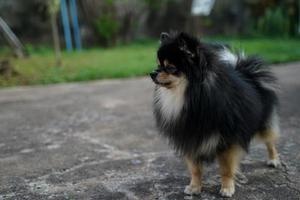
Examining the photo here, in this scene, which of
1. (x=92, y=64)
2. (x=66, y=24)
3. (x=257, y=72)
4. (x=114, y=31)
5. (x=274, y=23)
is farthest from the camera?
(x=274, y=23)

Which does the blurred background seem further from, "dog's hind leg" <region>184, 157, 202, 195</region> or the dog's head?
the dog's head

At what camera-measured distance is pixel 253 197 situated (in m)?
2.74

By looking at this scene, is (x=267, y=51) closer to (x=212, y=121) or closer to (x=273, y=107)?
(x=273, y=107)

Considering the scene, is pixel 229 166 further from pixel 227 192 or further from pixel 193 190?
pixel 193 190

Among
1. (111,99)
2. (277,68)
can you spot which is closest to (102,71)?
(111,99)

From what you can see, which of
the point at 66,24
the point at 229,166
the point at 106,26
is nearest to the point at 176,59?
the point at 229,166

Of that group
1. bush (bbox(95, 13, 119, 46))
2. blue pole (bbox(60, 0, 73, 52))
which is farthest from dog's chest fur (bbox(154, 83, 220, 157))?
bush (bbox(95, 13, 119, 46))

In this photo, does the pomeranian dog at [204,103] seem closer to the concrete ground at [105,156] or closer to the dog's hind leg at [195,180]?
the dog's hind leg at [195,180]

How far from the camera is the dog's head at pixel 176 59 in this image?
2385mm

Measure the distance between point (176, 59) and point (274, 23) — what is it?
1362 centimetres

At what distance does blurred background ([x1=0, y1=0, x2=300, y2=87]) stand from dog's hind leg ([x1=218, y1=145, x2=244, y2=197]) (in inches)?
208

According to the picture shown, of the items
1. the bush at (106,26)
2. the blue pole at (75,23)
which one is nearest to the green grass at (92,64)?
the blue pole at (75,23)

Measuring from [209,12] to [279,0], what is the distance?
9.24 ft

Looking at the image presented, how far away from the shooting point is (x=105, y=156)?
3.64 metres
